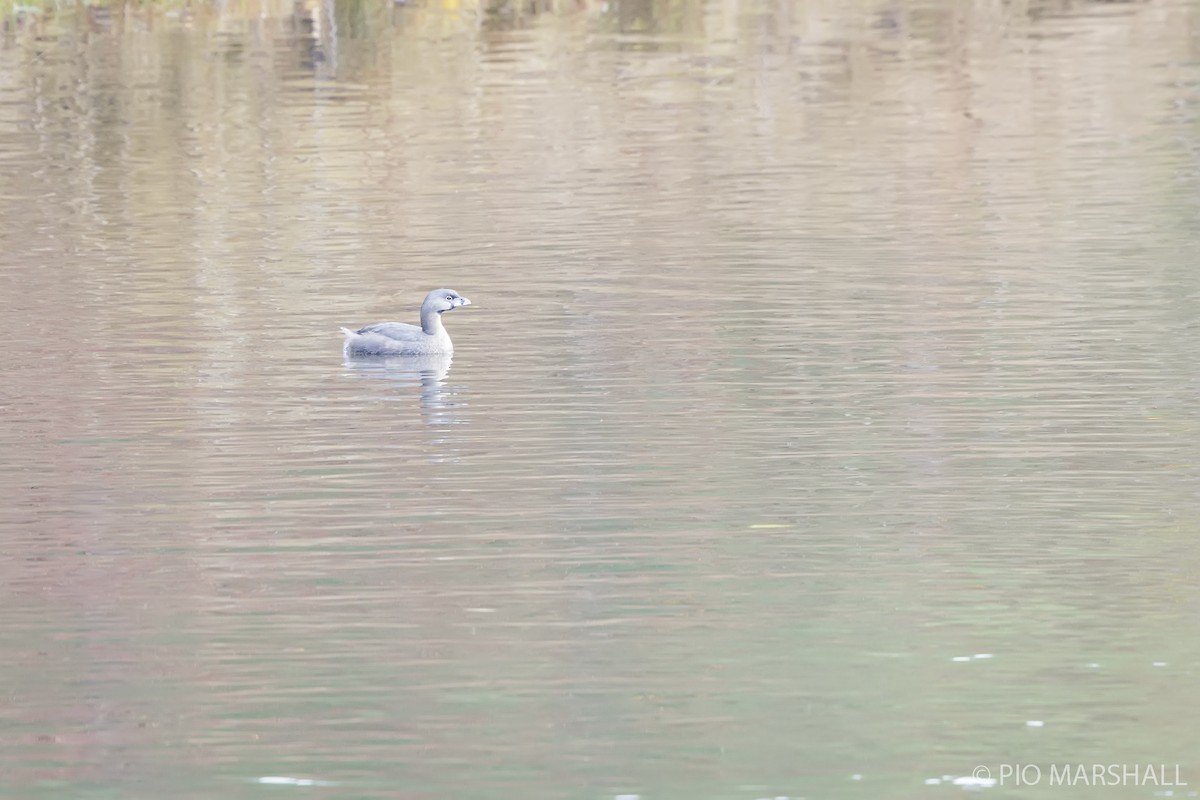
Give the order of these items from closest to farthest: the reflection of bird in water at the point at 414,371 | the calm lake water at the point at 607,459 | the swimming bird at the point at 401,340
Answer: the calm lake water at the point at 607,459 → the reflection of bird in water at the point at 414,371 → the swimming bird at the point at 401,340

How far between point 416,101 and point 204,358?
60.8 ft

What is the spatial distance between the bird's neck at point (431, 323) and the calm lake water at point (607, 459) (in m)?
0.26

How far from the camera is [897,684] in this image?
8.91 meters

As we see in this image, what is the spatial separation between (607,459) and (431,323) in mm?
4491

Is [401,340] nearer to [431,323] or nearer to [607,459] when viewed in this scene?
[431,323]

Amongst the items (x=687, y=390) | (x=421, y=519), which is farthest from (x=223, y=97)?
(x=421, y=519)

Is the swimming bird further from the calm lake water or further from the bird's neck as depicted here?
the calm lake water

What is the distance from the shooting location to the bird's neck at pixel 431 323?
1733cm

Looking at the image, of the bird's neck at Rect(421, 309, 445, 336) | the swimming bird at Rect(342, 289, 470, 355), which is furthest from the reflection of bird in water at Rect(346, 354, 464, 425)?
the bird's neck at Rect(421, 309, 445, 336)

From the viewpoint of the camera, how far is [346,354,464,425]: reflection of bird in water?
52.3ft

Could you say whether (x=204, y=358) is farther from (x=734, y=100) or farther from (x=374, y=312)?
(x=734, y=100)

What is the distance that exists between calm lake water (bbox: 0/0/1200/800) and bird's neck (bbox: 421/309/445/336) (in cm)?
26

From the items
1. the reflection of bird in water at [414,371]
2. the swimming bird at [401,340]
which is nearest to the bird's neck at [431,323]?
the swimming bird at [401,340]

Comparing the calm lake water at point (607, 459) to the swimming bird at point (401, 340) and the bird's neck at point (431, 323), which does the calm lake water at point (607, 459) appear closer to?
the swimming bird at point (401, 340)
